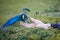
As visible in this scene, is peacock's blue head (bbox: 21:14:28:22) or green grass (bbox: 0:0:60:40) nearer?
green grass (bbox: 0:0:60:40)

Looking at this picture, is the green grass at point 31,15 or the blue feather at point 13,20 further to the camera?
the blue feather at point 13,20

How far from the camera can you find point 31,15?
235 cm

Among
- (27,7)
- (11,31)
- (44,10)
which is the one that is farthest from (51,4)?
(11,31)

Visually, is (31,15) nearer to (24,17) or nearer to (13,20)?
(24,17)

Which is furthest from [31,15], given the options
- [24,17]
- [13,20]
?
Answer: [13,20]

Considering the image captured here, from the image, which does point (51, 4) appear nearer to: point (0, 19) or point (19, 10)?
point (19, 10)

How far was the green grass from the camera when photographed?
2.21 m

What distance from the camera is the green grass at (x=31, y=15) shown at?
2.21 meters

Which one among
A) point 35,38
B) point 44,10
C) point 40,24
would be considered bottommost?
point 35,38

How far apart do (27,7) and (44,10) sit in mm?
234

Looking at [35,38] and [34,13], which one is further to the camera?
[34,13]

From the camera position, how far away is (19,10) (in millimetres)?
2365

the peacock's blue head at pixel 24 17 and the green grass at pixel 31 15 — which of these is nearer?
the green grass at pixel 31 15

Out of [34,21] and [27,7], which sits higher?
[27,7]
